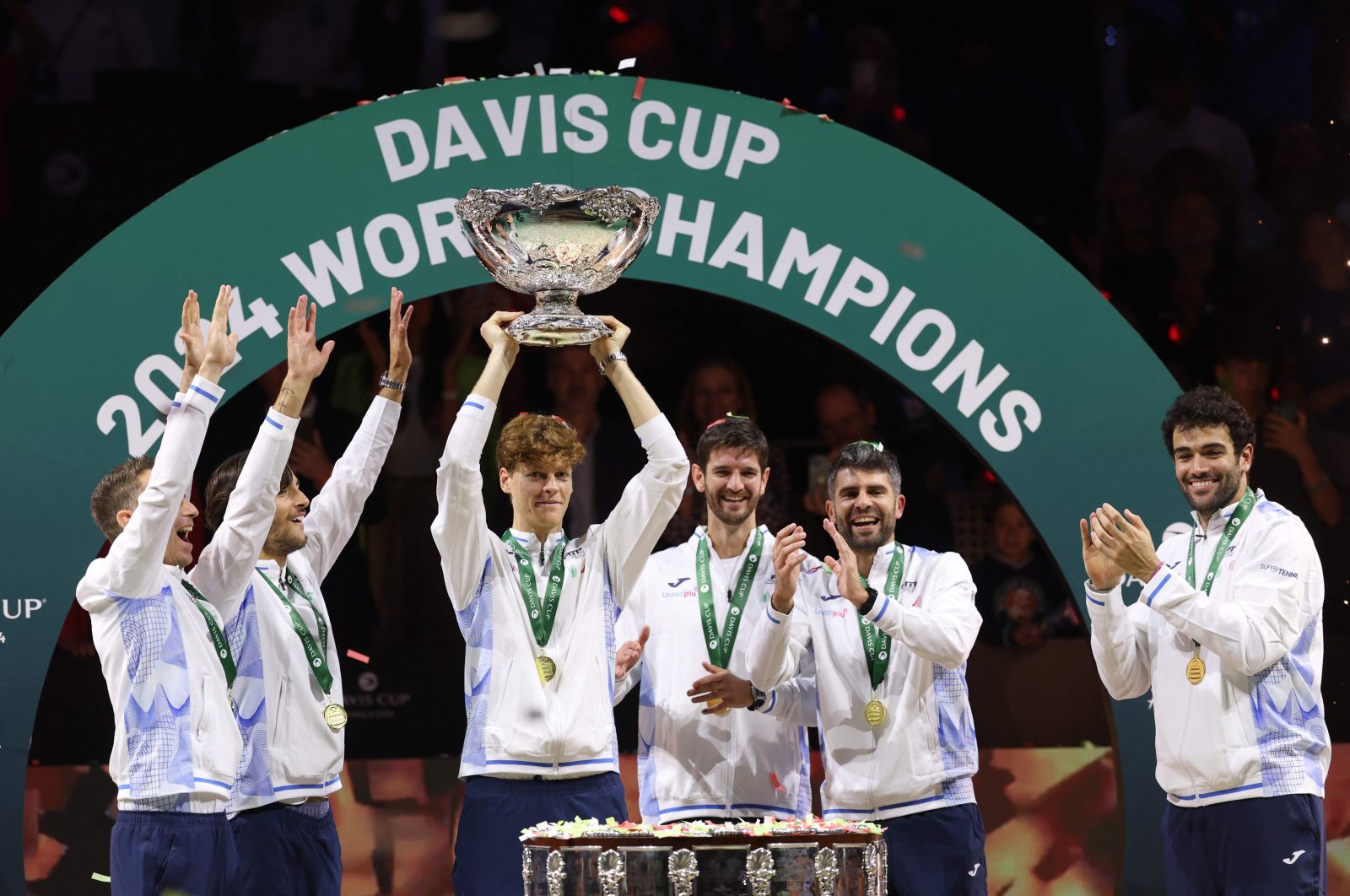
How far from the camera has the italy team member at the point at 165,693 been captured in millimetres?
4219

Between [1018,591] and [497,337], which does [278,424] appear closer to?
[497,337]

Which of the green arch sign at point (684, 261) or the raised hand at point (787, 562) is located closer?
the raised hand at point (787, 562)

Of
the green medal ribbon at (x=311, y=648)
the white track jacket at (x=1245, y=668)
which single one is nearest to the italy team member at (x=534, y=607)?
the green medal ribbon at (x=311, y=648)

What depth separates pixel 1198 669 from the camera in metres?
5.03

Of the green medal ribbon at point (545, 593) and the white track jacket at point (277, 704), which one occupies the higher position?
the green medal ribbon at point (545, 593)

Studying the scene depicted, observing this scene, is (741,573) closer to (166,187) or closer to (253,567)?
(253,567)

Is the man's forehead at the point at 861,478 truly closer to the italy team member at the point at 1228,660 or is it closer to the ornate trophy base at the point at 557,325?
the italy team member at the point at 1228,660

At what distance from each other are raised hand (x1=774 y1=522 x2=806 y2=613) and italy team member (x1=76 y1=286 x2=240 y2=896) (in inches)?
66.4

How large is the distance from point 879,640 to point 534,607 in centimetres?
113

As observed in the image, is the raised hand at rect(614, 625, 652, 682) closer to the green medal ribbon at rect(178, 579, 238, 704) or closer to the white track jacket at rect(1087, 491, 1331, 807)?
the green medal ribbon at rect(178, 579, 238, 704)

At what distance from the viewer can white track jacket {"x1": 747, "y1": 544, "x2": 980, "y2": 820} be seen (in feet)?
16.8

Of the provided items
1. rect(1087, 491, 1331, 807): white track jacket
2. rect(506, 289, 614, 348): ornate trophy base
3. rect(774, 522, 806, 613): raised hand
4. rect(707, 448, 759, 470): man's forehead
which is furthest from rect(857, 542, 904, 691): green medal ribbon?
rect(506, 289, 614, 348): ornate trophy base

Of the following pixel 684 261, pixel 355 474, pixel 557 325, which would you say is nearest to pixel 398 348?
pixel 355 474

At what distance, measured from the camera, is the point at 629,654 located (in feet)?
17.7
